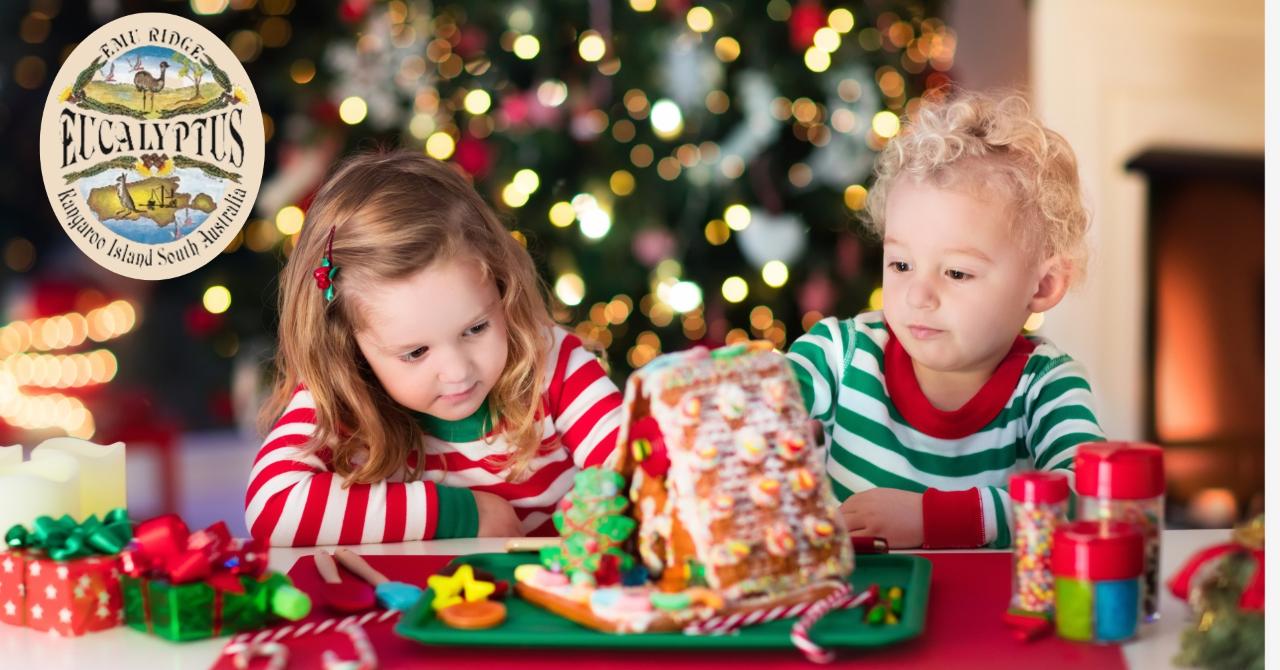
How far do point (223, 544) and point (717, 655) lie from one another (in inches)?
15.5

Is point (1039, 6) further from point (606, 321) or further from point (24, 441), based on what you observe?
point (24, 441)

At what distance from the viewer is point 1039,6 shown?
12.9ft

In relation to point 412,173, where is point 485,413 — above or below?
below

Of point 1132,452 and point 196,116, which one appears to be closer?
point 1132,452

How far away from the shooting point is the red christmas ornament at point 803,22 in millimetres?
3070

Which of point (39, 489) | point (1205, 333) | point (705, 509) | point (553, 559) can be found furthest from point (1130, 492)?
point (1205, 333)

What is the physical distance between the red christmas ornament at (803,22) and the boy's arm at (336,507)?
1.99 meters

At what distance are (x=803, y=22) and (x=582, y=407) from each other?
1826mm

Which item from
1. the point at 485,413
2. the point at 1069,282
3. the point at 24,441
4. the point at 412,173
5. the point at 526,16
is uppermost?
the point at 526,16

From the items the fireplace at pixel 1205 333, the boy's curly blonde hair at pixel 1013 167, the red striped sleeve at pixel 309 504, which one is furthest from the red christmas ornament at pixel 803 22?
the red striped sleeve at pixel 309 504

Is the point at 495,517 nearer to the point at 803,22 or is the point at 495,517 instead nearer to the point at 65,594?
the point at 65,594

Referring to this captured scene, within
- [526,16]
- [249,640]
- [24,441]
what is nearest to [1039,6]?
[526,16]

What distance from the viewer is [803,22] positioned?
3.07 m

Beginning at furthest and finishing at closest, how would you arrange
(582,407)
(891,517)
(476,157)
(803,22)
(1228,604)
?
(803,22), (476,157), (582,407), (891,517), (1228,604)
